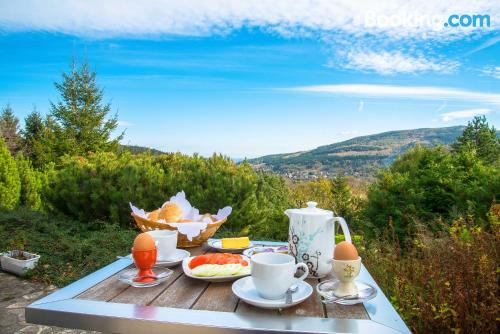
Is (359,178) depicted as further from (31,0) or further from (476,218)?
(31,0)

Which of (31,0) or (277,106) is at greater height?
(31,0)

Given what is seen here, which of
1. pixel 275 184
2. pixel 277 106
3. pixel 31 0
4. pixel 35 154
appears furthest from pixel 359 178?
pixel 35 154

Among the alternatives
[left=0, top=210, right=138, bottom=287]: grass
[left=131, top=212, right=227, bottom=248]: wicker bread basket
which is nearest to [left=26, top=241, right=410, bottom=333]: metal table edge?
[left=131, top=212, right=227, bottom=248]: wicker bread basket

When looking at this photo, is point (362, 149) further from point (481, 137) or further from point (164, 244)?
point (164, 244)

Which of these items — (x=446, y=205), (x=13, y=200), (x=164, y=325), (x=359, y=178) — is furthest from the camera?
(x=359, y=178)

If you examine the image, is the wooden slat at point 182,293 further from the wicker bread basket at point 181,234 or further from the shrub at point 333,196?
the shrub at point 333,196

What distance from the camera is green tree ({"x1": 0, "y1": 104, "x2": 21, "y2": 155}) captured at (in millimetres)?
21531

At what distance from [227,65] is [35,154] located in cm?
1026

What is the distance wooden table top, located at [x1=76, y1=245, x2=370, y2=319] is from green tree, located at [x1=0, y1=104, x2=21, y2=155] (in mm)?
22415

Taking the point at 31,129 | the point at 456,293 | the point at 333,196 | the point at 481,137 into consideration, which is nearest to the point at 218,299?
the point at 456,293

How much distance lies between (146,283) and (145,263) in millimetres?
85

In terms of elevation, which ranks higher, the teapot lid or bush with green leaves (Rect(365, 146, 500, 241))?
the teapot lid

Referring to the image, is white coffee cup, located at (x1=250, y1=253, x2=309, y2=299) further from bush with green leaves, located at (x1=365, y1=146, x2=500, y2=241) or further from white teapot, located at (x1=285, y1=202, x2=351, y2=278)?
bush with green leaves, located at (x1=365, y1=146, x2=500, y2=241)

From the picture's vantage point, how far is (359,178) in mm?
12039
